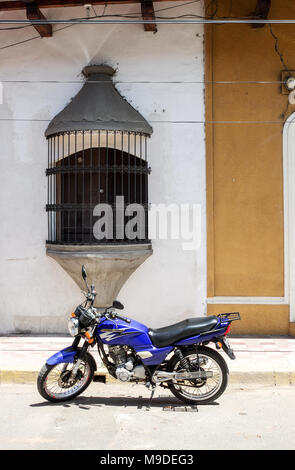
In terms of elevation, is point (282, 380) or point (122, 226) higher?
point (122, 226)

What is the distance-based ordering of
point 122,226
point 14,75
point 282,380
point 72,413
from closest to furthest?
1. point 72,413
2. point 282,380
3. point 122,226
4. point 14,75

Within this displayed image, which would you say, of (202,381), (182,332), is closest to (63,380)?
(182,332)

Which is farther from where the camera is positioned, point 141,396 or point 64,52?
point 64,52

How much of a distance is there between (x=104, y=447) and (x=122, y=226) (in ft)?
13.3

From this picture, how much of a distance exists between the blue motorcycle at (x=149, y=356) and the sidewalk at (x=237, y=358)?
34.1 inches

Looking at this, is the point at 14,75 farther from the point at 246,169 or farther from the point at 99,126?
the point at 246,169

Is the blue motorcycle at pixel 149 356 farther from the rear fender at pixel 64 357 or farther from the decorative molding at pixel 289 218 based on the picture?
the decorative molding at pixel 289 218

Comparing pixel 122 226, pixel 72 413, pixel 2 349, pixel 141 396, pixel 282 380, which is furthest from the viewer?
pixel 122 226

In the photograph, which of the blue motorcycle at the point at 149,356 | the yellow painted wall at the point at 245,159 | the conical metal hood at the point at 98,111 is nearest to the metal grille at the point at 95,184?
the conical metal hood at the point at 98,111

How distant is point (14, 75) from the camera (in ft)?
26.3

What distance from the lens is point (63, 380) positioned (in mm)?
5090

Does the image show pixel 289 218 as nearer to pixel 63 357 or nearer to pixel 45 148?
pixel 45 148

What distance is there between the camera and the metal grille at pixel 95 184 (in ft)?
24.6

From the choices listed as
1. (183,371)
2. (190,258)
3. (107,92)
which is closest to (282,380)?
(183,371)
